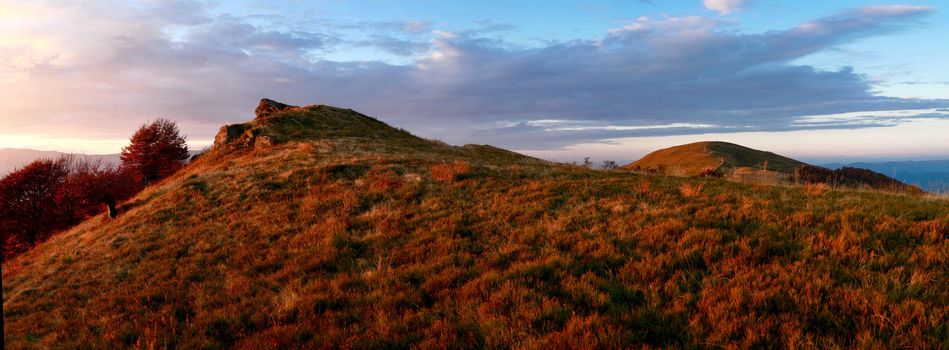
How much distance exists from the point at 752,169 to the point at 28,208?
6384 centimetres

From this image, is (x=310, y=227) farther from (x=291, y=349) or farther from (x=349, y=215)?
(x=291, y=349)

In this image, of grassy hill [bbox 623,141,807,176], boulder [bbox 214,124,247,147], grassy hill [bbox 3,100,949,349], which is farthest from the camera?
grassy hill [bbox 623,141,807,176]

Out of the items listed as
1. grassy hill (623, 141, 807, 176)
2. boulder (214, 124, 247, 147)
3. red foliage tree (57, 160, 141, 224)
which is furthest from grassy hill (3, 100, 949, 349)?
grassy hill (623, 141, 807, 176)

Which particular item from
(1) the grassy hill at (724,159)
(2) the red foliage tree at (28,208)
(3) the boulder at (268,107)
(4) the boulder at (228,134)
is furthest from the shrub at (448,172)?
(2) the red foliage tree at (28,208)

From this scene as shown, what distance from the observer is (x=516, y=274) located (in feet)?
23.2

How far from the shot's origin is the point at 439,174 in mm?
17688

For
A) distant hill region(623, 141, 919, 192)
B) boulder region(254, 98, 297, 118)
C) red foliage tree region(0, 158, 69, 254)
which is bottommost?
red foliage tree region(0, 158, 69, 254)

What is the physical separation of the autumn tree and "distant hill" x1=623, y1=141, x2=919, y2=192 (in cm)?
5169

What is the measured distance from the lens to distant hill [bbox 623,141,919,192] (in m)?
20.8

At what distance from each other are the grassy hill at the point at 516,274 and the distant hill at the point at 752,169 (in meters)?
9.33

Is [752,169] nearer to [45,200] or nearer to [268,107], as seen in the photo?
[268,107]

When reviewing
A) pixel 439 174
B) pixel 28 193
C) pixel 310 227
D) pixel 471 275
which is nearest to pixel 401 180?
pixel 439 174

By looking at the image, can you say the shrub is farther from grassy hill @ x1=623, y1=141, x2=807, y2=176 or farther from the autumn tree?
the autumn tree

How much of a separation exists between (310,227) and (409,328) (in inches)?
294
